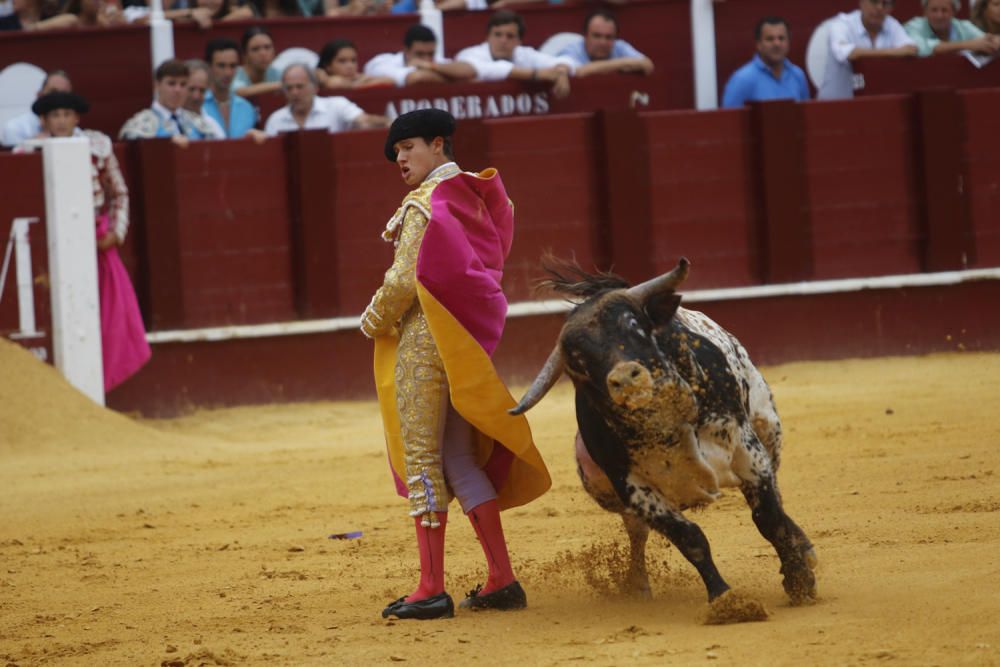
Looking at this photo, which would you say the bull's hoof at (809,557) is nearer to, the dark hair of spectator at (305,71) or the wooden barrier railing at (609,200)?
the wooden barrier railing at (609,200)

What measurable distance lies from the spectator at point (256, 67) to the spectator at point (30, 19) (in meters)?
1.21

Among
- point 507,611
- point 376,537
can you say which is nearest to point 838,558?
point 507,611

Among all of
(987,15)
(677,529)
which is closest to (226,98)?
(987,15)

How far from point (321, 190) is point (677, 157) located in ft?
6.84

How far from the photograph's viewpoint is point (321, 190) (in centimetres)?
930

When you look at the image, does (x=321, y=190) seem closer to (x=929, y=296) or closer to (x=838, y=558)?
(x=929, y=296)

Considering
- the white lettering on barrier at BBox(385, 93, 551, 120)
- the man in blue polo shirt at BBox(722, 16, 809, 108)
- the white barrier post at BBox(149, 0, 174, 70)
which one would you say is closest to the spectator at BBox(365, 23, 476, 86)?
the white lettering on barrier at BBox(385, 93, 551, 120)

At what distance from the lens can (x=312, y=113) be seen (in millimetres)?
9461

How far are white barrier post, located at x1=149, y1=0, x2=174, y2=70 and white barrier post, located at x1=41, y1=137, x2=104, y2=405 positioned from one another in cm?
174

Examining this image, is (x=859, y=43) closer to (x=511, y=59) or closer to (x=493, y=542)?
(x=511, y=59)

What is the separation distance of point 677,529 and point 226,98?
6.03 meters

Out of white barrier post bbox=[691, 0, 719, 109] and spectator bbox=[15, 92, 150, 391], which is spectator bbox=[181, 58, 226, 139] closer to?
spectator bbox=[15, 92, 150, 391]

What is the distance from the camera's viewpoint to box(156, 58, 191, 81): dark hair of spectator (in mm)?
9031

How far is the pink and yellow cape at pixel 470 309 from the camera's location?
4.50 meters
